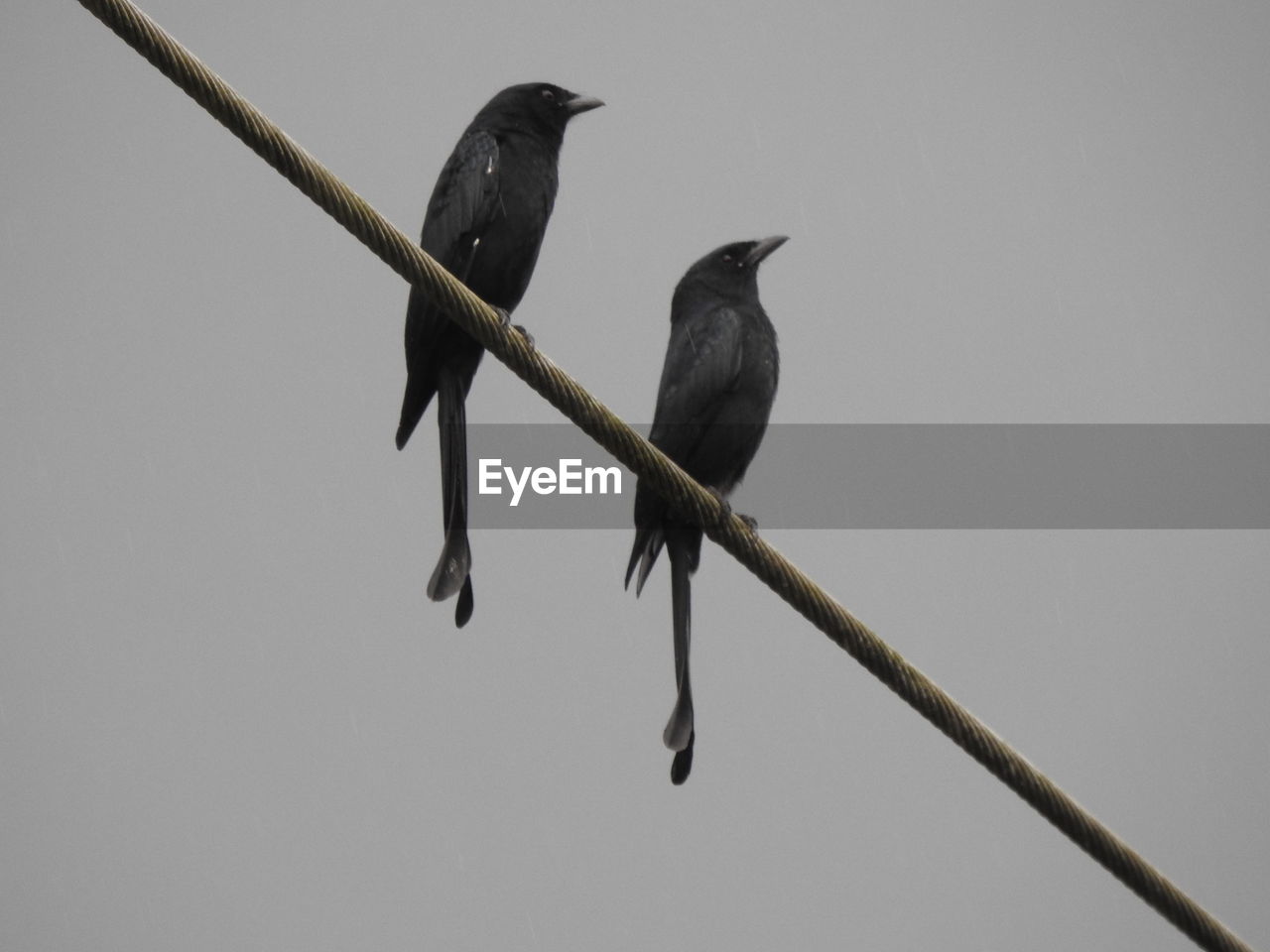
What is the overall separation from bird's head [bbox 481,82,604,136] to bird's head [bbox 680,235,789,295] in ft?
2.42

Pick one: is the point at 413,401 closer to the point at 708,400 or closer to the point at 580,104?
the point at 708,400

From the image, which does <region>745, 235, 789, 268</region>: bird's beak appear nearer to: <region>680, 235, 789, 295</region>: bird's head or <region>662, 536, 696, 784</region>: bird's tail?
<region>680, 235, 789, 295</region>: bird's head

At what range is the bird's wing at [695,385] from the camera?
5952 millimetres

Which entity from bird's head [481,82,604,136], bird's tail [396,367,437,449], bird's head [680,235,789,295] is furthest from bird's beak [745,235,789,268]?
bird's tail [396,367,437,449]

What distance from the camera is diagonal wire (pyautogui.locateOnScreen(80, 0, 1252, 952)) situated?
3.54m

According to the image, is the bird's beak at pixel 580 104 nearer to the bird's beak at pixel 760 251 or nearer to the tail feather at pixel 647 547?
the bird's beak at pixel 760 251

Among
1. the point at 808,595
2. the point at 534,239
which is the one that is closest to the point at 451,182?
the point at 534,239

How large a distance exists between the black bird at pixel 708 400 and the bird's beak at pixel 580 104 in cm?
73

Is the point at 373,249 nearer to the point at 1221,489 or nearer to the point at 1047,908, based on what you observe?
the point at 1221,489

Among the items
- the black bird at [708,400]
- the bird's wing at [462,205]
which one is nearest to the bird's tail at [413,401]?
the bird's wing at [462,205]

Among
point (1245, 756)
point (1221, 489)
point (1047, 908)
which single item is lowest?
point (1047, 908)

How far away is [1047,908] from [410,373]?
3185 inches

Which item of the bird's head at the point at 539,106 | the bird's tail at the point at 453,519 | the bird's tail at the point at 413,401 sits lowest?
the bird's tail at the point at 453,519

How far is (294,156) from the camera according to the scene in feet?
12.0
